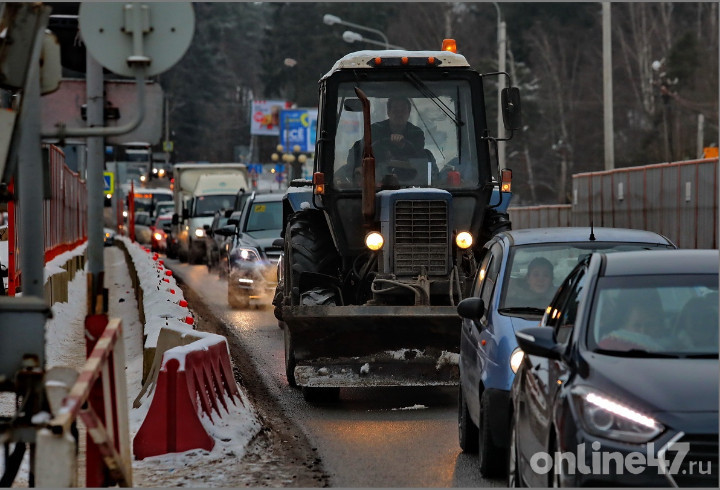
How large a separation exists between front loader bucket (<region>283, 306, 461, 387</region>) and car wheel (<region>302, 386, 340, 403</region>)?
32cm

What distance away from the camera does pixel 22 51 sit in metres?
8.28

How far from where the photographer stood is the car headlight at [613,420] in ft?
20.1

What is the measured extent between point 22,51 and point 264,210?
17523 mm

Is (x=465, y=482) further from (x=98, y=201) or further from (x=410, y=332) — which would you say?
(x=410, y=332)

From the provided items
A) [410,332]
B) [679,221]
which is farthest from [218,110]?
[410,332]

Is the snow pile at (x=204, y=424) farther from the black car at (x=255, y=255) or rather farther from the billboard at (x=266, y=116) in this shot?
the billboard at (x=266, y=116)

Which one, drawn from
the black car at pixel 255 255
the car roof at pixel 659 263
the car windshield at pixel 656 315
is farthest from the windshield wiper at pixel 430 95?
the black car at pixel 255 255

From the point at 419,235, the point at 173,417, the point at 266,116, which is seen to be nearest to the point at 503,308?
the point at 173,417

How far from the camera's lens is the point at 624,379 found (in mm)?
6488

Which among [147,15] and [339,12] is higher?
[339,12]

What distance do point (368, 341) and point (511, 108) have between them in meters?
2.77

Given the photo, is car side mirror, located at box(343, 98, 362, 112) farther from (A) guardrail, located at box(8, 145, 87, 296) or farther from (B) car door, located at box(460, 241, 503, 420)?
(B) car door, located at box(460, 241, 503, 420)

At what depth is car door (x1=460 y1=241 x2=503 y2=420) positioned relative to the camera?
959cm

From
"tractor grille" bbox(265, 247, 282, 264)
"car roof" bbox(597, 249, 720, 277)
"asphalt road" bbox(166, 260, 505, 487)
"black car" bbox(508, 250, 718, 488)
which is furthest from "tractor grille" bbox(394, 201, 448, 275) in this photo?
"tractor grille" bbox(265, 247, 282, 264)
